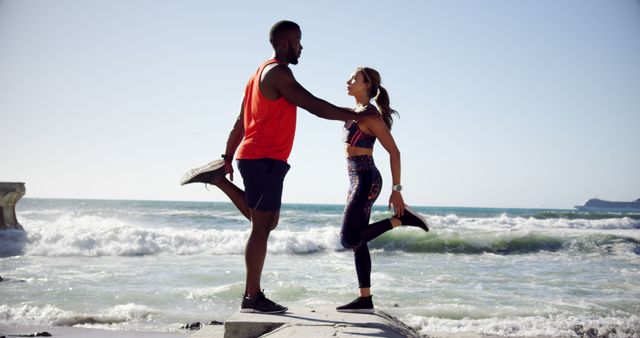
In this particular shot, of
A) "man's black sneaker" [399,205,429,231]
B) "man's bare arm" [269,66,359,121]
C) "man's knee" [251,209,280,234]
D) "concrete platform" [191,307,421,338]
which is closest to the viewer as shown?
"concrete platform" [191,307,421,338]

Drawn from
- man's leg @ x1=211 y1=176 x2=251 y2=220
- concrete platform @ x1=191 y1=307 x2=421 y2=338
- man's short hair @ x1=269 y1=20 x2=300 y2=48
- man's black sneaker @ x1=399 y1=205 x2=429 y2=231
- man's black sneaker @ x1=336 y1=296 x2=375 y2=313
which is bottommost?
concrete platform @ x1=191 y1=307 x2=421 y2=338

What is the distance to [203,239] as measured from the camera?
59.8ft

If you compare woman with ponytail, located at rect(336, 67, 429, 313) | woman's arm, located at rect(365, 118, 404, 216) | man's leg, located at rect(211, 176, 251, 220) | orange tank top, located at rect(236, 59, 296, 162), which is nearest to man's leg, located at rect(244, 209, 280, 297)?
man's leg, located at rect(211, 176, 251, 220)

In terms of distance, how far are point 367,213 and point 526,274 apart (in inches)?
351

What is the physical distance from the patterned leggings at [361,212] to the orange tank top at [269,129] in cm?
55

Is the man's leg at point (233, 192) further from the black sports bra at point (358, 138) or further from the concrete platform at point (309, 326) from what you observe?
the black sports bra at point (358, 138)

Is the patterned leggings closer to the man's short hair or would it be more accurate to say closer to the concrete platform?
the concrete platform

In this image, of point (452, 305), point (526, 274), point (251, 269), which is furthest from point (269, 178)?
point (526, 274)

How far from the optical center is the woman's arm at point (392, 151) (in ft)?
12.5

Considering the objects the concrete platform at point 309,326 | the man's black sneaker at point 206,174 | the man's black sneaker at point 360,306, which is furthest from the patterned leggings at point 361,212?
the man's black sneaker at point 206,174

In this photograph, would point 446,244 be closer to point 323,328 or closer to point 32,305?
point 32,305

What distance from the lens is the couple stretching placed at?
3.64 meters

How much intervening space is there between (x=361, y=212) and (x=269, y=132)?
0.85 m

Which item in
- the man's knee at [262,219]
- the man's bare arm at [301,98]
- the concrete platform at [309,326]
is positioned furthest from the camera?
the man's knee at [262,219]
